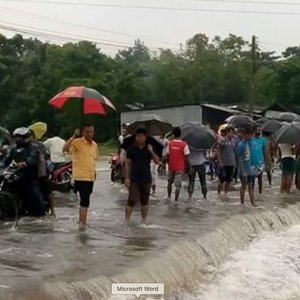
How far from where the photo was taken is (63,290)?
7.22m

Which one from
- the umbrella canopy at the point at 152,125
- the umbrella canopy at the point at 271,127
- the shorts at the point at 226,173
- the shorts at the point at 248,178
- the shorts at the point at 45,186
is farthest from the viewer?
the umbrella canopy at the point at 271,127

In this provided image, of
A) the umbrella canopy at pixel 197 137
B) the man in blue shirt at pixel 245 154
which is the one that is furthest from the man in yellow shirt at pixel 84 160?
the umbrella canopy at pixel 197 137

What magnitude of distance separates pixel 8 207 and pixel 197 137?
5.75m

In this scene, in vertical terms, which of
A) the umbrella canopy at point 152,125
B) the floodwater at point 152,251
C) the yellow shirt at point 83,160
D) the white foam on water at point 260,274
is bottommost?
the white foam on water at point 260,274

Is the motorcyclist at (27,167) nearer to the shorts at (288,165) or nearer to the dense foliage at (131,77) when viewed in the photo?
the shorts at (288,165)

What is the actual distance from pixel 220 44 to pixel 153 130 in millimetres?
55878

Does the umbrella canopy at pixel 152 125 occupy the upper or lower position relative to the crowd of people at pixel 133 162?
upper

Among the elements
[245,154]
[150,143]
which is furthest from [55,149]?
[150,143]

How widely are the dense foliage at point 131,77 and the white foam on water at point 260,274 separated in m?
43.1

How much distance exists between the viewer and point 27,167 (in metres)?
11.9

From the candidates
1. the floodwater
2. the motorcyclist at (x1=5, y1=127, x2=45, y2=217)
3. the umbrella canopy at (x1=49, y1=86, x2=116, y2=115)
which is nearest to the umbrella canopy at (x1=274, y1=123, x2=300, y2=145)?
the floodwater

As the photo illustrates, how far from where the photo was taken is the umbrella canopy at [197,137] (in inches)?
646

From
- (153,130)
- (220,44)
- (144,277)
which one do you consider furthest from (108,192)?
(220,44)

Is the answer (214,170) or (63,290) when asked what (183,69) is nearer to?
(214,170)
